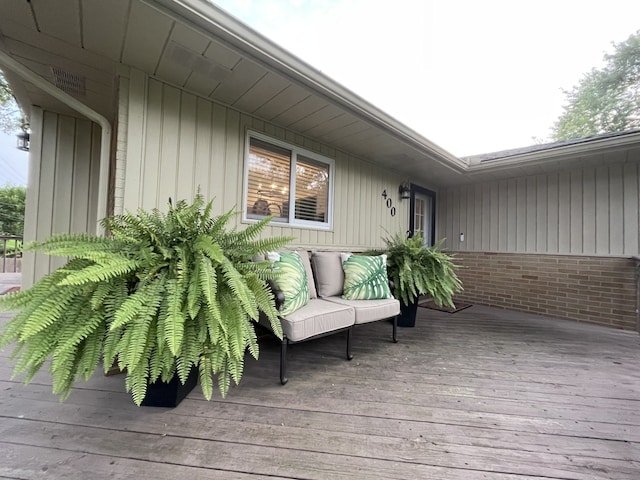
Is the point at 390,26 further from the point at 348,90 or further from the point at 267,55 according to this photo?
the point at 267,55

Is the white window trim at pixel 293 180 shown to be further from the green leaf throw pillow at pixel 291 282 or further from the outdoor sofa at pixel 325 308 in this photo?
the green leaf throw pillow at pixel 291 282

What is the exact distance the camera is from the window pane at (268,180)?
265cm

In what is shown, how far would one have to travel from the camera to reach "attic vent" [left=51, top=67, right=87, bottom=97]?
2.04 meters

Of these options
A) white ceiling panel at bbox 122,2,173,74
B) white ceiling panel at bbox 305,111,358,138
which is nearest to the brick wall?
white ceiling panel at bbox 305,111,358,138

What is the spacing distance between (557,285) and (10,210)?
49.1ft

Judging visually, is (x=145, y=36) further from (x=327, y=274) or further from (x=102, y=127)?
(x=327, y=274)

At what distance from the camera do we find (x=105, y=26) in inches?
59.9

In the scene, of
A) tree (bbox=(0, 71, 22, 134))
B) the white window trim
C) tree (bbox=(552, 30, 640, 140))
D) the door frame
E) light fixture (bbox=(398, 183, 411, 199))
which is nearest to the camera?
the white window trim

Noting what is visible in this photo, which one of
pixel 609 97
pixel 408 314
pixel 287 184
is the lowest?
pixel 408 314

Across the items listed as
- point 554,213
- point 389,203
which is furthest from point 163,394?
point 554,213

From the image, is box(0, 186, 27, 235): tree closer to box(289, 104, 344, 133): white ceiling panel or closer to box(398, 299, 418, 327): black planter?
box(289, 104, 344, 133): white ceiling panel

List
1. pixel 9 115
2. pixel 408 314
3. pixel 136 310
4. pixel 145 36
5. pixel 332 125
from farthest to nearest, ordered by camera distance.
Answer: pixel 9 115 → pixel 408 314 → pixel 332 125 → pixel 145 36 → pixel 136 310

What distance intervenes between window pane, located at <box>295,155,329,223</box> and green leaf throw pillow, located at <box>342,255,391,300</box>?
913 millimetres

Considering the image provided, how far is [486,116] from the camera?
9.96m
